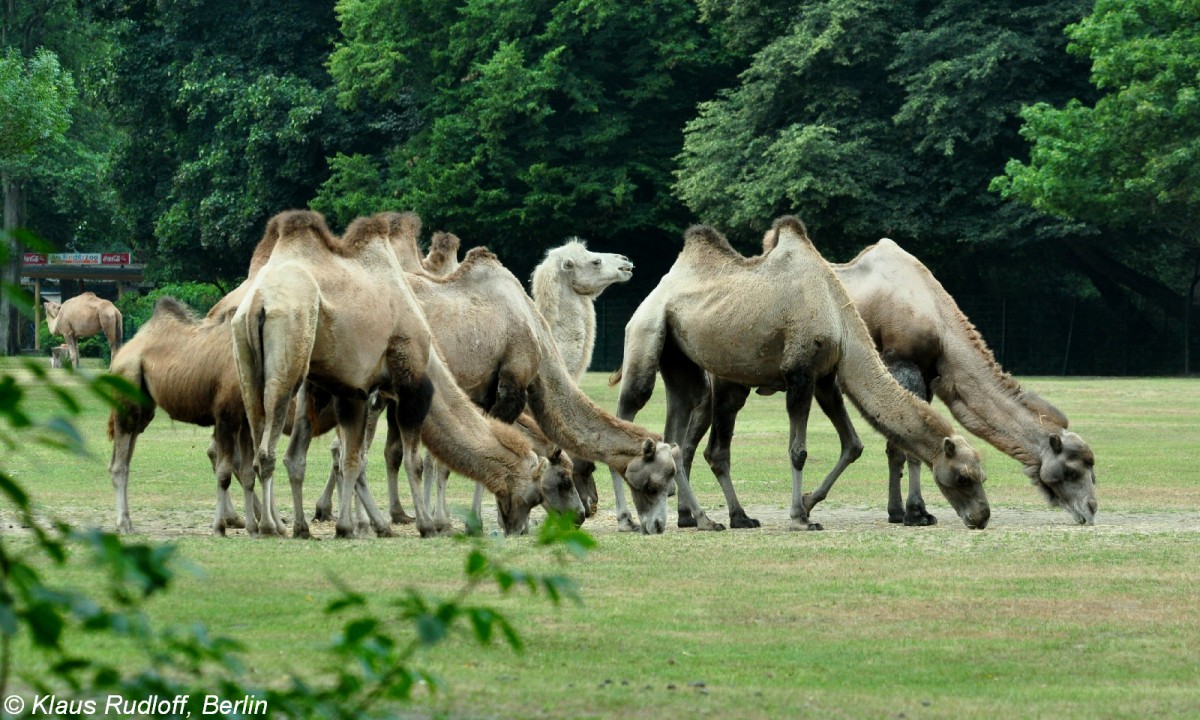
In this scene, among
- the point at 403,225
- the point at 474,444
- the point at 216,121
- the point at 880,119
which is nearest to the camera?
the point at 474,444

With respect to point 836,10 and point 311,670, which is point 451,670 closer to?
point 311,670

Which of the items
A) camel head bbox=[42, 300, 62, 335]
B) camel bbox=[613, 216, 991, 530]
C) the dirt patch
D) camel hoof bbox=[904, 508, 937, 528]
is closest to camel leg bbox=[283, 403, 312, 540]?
the dirt patch

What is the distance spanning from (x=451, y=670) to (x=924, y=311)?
28.8 feet

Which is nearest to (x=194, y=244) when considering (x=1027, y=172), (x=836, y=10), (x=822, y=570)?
(x=836, y=10)

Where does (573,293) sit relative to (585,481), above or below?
above

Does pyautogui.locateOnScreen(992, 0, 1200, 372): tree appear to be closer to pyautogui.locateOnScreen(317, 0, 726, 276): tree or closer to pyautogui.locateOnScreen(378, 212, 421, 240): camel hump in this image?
pyautogui.locateOnScreen(317, 0, 726, 276): tree

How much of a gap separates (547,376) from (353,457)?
207cm

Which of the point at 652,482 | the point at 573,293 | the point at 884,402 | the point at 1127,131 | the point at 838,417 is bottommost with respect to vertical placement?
the point at 652,482

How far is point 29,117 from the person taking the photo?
119ft

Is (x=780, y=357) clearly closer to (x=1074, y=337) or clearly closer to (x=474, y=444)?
(x=474, y=444)

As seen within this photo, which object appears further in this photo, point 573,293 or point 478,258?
point 573,293

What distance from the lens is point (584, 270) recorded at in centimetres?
1667

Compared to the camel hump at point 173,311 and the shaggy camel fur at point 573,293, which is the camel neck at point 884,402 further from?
the camel hump at point 173,311

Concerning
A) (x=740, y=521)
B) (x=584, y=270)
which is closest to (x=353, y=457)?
(x=740, y=521)
